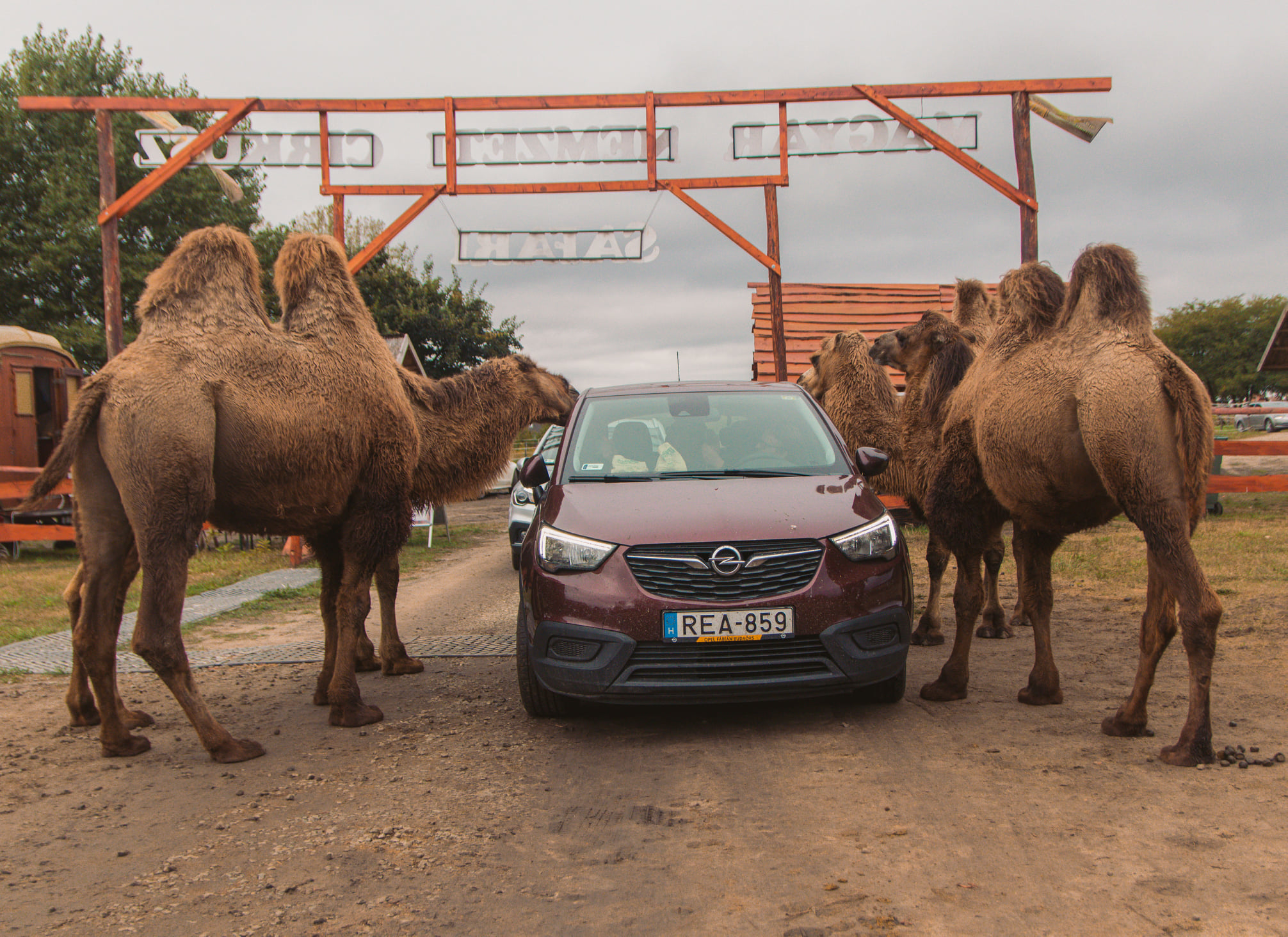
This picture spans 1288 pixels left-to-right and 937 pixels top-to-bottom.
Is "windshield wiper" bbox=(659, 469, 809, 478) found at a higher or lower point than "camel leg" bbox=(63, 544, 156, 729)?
higher

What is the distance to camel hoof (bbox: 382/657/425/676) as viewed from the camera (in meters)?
6.82

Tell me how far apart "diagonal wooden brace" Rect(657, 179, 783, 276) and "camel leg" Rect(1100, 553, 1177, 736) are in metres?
9.29

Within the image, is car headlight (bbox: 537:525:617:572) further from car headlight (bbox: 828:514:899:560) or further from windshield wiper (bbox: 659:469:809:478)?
car headlight (bbox: 828:514:899:560)

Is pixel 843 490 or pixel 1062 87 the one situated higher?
pixel 1062 87

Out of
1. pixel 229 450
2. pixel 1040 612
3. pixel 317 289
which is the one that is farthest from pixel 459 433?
pixel 1040 612

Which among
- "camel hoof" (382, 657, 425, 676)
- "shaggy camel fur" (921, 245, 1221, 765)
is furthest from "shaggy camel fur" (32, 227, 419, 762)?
"shaggy camel fur" (921, 245, 1221, 765)

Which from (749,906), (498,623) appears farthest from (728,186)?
(749,906)

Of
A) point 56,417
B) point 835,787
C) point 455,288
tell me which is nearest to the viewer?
point 835,787

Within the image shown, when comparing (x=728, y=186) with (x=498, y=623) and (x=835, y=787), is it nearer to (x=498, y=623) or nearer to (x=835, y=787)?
(x=498, y=623)

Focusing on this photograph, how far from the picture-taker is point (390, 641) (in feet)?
22.2

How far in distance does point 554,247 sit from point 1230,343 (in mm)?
56983

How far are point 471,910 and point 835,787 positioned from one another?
5.45 feet

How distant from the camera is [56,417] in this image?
60.6 ft

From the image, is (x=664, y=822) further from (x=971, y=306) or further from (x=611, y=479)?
(x=971, y=306)
